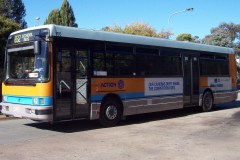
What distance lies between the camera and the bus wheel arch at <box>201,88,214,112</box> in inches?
691

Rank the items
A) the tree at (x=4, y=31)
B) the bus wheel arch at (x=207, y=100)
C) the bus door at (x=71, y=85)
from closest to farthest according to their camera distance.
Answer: the bus door at (x=71, y=85), the bus wheel arch at (x=207, y=100), the tree at (x=4, y=31)

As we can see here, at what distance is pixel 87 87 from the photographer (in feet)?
39.2

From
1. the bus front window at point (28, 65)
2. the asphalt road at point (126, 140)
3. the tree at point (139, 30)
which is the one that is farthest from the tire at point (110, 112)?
the tree at point (139, 30)

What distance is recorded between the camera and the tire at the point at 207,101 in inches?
691

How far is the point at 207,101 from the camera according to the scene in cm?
1781

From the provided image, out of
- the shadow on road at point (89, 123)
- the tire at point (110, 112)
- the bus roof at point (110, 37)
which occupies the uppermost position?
the bus roof at point (110, 37)

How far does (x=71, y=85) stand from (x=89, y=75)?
0.77 metres

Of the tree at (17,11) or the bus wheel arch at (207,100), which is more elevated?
the tree at (17,11)

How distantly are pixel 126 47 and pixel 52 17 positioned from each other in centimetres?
4430

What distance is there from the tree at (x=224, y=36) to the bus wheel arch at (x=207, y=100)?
4128cm

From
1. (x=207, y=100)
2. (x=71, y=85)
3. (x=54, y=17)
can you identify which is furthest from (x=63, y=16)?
(x=71, y=85)

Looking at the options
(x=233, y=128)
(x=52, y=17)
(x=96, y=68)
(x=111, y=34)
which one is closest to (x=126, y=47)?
(x=111, y=34)

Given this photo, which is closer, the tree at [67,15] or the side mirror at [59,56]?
the side mirror at [59,56]

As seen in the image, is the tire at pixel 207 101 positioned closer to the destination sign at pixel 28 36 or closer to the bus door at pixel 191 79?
the bus door at pixel 191 79
